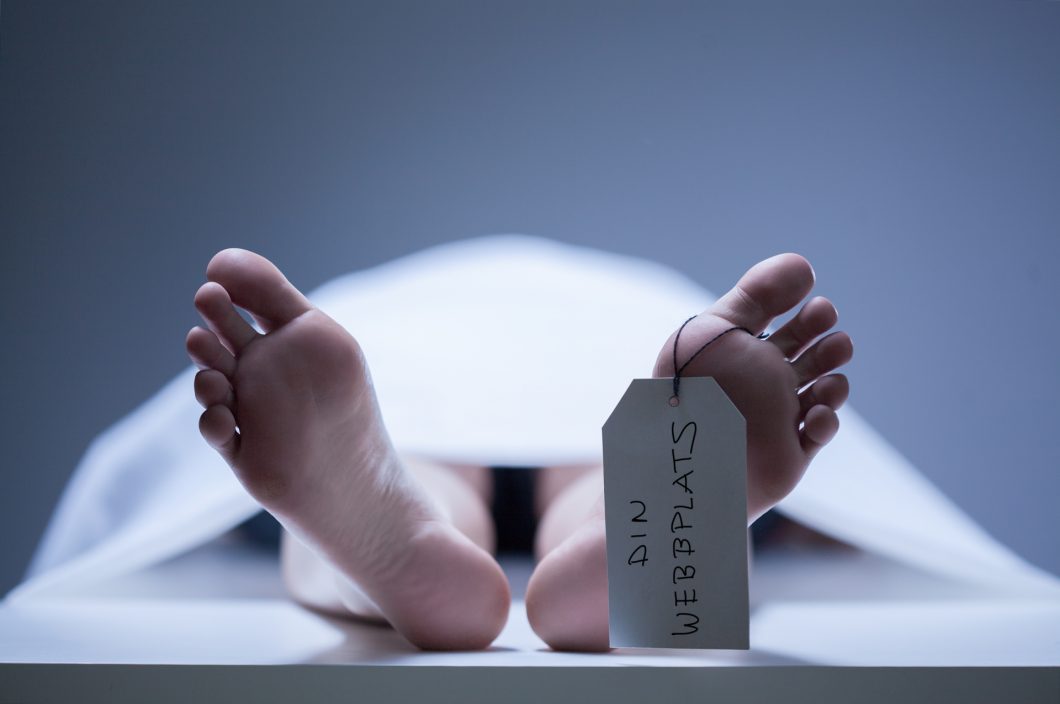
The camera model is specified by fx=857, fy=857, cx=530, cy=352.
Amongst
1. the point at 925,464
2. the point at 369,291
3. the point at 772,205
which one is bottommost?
the point at 925,464

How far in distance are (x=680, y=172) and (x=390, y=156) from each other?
13.7 inches

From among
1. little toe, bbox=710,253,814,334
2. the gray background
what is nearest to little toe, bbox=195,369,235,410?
little toe, bbox=710,253,814,334

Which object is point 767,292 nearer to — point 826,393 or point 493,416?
point 826,393

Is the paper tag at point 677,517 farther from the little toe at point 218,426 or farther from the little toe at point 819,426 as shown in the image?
the little toe at point 218,426

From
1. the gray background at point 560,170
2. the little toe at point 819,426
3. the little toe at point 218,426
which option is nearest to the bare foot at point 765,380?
the little toe at point 819,426

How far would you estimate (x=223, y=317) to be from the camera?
0.53 meters

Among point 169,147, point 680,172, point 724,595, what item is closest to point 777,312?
point 724,595

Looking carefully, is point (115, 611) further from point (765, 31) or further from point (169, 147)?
point (765, 31)

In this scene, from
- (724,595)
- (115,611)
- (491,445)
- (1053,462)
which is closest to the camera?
(724,595)

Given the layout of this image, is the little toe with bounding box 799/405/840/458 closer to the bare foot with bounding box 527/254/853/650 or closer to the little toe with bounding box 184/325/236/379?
the bare foot with bounding box 527/254/853/650

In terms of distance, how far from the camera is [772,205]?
3.41 ft

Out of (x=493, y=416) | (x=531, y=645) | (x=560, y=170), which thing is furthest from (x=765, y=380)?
(x=560, y=170)

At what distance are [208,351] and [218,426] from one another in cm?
5

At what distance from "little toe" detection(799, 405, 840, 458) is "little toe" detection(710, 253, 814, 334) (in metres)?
0.06
